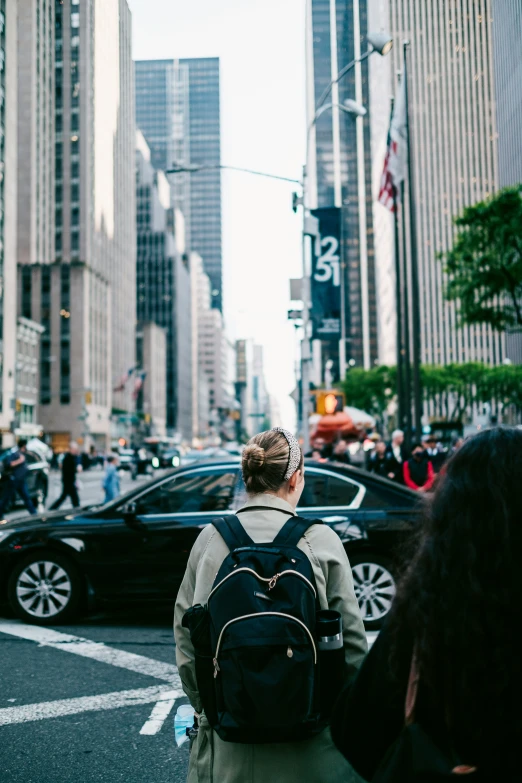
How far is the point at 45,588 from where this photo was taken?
25.8 ft

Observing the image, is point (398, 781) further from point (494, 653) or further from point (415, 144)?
point (415, 144)

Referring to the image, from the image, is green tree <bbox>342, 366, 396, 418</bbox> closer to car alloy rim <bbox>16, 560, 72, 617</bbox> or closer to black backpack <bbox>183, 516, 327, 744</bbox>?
car alloy rim <bbox>16, 560, 72, 617</bbox>

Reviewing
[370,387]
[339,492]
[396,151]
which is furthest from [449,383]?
[339,492]

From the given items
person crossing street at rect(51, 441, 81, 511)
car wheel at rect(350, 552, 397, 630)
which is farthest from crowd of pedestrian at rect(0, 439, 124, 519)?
car wheel at rect(350, 552, 397, 630)

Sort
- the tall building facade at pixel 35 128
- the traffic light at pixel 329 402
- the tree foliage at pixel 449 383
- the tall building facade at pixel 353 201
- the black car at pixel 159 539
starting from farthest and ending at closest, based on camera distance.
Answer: the tall building facade at pixel 353 201, the tall building facade at pixel 35 128, the tree foliage at pixel 449 383, the traffic light at pixel 329 402, the black car at pixel 159 539

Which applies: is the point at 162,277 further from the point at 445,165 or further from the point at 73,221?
the point at 445,165

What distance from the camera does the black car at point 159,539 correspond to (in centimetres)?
761

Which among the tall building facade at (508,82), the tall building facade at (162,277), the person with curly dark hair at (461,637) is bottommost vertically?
the person with curly dark hair at (461,637)

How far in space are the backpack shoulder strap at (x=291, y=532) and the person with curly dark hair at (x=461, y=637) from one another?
71 cm

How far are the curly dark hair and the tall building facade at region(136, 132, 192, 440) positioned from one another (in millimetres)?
161200

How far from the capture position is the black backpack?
6.92ft

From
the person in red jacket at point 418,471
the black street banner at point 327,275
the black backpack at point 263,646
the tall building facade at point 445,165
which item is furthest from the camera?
the tall building facade at point 445,165

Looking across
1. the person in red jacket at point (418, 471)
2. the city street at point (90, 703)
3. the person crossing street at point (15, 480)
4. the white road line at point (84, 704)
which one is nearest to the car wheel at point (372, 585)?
the city street at point (90, 703)

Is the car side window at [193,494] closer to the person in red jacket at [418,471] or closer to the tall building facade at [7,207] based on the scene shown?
the person in red jacket at [418,471]
